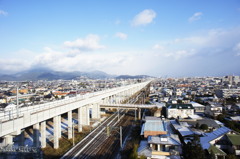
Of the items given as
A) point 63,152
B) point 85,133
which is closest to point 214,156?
point 63,152

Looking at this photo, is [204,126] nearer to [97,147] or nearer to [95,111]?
[97,147]

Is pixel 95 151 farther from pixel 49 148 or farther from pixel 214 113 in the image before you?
pixel 214 113

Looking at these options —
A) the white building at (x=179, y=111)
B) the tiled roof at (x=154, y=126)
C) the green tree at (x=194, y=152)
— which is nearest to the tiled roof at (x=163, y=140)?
the tiled roof at (x=154, y=126)

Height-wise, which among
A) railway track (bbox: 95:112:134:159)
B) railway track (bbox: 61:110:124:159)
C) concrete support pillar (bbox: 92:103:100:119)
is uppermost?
concrete support pillar (bbox: 92:103:100:119)

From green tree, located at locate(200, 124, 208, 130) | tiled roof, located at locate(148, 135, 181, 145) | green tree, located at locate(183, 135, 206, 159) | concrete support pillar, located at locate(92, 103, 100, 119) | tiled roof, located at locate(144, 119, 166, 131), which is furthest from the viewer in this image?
concrete support pillar, located at locate(92, 103, 100, 119)

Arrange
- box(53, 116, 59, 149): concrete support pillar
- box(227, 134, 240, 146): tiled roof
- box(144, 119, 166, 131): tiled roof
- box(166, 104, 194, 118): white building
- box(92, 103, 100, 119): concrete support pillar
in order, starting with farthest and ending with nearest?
box(92, 103, 100, 119): concrete support pillar
box(166, 104, 194, 118): white building
box(144, 119, 166, 131): tiled roof
box(53, 116, 59, 149): concrete support pillar
box(227, 134, 240, 146): tiled roof

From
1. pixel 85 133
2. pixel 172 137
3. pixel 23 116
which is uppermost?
pixel 23 116

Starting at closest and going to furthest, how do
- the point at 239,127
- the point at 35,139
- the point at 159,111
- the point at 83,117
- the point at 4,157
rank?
1. the point at 4,157
2. the point at 35,139
3. the point at 239,127
4. the point at 83,117
5. the point at 159,111

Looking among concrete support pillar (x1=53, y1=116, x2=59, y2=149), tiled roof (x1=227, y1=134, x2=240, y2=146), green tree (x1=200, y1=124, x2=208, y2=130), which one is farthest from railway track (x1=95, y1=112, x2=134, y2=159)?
tiled roof (x1=227, y1=134, x2=240, y2=146)

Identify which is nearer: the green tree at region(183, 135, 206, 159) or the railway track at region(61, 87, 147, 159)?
the green tree at region(183, 135, 206, 159)

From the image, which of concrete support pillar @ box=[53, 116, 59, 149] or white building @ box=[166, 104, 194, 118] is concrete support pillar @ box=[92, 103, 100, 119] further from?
white building @ box=[166, 104, 194, 118]

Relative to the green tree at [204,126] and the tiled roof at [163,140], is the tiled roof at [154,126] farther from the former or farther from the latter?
the green tree at [204,126]
